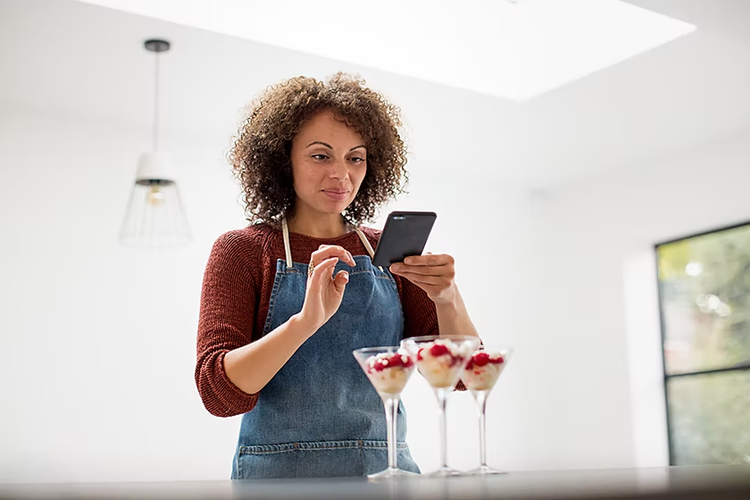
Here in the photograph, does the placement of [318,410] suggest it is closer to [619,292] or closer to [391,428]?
[391,428]

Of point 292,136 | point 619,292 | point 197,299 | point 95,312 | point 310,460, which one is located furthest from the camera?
point 619,292

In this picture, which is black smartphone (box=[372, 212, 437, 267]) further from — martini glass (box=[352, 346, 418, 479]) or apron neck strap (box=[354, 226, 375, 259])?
apron neck strap (box=[354, 226, 375, 259])

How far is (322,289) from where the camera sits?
4.55 feet

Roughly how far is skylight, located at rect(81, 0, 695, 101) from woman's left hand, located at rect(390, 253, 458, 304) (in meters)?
2.23

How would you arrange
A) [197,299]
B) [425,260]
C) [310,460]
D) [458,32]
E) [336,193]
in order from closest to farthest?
[425,260] → [310,460] → [336,193] → [458,32] → [197,299]

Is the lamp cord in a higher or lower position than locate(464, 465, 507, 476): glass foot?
higher

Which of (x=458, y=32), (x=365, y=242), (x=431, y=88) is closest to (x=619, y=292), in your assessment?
(x=431, y=88)

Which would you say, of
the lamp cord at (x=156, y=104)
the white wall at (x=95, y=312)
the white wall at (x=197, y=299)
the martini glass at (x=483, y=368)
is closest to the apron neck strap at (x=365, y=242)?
the martini glass at (x=483, y=368)

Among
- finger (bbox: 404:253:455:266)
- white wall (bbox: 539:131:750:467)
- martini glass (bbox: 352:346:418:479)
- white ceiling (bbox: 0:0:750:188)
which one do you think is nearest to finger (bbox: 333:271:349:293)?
finger (bbox: 404:253:455:266)

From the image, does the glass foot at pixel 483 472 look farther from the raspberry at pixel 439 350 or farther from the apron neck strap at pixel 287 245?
the apron neck strap at pixel 287 245

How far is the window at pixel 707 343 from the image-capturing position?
16.5 feet

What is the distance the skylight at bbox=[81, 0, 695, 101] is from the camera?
139 inches

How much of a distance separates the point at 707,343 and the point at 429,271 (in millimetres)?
4231

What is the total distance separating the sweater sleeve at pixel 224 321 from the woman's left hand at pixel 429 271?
0.34m
